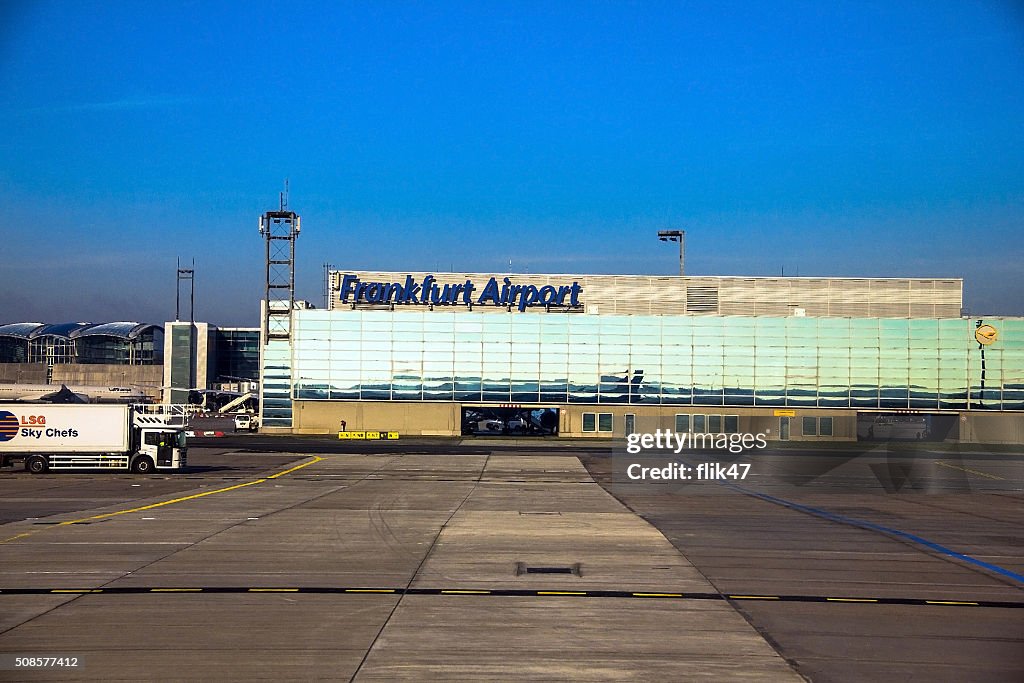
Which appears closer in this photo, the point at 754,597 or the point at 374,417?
the point at 754,597

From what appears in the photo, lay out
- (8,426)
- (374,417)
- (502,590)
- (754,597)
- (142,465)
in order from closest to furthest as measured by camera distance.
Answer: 1. (754,597)
2. (502,590)
3. (8,426)
4. (142,465)
5. (374,417)

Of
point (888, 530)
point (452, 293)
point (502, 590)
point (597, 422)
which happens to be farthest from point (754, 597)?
point (452, 293)

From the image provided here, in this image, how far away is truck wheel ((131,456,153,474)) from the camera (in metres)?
58.3

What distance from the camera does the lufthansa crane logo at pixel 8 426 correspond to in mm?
57531

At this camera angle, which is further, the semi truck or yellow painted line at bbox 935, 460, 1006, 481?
yellow painted line at bbox 935, 460, 1006, 481

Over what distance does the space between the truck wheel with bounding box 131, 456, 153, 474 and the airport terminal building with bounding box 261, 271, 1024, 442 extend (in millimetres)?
48911

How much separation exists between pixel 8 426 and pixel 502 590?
48.2m

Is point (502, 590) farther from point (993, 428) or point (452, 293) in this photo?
point (993, 428)

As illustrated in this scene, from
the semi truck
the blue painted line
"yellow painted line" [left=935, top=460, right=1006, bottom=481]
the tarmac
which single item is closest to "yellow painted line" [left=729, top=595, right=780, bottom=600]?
the tarmac

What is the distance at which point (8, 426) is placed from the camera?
57.6 m

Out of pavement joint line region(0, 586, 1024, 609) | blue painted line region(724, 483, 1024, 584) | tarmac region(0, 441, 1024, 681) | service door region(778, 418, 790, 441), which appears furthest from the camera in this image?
service door region(778, 418, 790, 441)

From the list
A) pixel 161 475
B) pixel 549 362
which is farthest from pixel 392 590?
pixel 549 362
